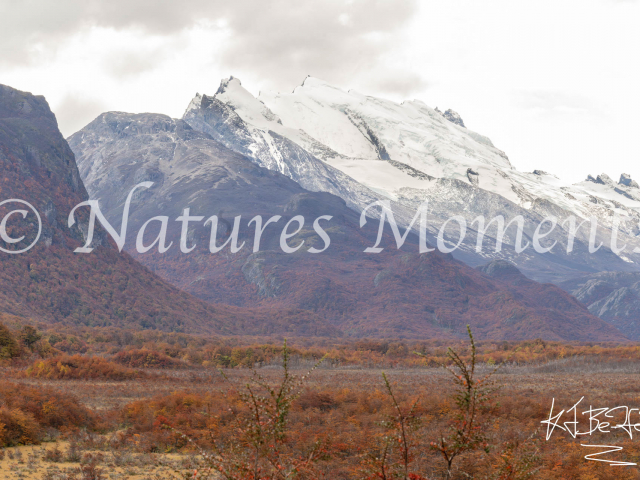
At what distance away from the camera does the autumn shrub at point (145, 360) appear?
6112 cm

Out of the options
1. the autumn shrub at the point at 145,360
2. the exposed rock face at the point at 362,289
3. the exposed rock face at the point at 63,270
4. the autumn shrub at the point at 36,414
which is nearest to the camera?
the autumn shrub at the point at 36,414

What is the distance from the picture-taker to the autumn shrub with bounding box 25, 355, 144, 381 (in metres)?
46.6

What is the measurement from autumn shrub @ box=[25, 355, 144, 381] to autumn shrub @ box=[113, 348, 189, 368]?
9103 mm

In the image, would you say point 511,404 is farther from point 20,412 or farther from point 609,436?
point 20,412

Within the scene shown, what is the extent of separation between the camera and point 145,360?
6291cm

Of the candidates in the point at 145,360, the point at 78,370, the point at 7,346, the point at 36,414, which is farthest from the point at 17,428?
the point at 145,360

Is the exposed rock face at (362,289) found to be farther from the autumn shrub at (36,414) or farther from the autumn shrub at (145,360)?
the autumn shrub at (36,414)

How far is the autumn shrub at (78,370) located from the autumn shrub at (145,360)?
358 inches

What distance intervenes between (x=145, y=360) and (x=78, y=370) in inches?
560
